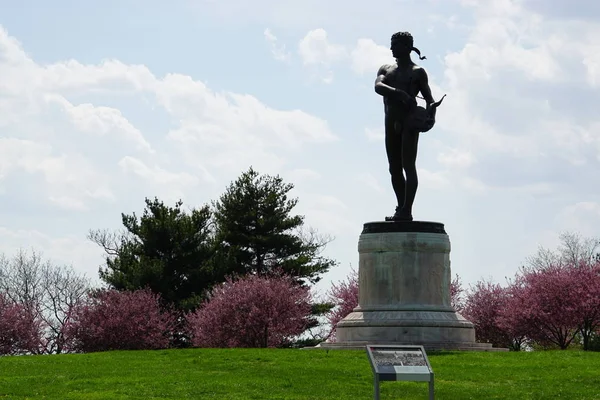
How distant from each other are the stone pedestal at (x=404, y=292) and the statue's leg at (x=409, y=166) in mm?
668

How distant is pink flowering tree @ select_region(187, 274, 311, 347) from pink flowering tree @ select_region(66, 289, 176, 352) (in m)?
2.57

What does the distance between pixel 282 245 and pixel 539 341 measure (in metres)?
15.1

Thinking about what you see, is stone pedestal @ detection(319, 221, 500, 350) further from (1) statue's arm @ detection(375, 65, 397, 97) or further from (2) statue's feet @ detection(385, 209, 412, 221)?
(1) statue's arm @ detection(375, 65, 397, 97)

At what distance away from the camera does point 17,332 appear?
4581 centimetres

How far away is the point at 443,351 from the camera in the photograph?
24.1 m

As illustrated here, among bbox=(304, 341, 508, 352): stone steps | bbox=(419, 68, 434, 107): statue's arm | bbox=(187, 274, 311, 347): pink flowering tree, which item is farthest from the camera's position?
bbox=(187, 274, 311, 347): pink flowering tree

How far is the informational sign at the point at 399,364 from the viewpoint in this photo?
15164 millimetres

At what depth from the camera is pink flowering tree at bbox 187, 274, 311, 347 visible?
39.5 metres

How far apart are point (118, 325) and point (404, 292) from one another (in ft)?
64.5

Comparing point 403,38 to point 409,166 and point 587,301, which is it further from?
point 587,301

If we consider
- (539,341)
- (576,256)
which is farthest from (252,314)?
(576,256)

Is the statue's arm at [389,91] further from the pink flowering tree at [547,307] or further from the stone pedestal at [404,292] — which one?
the pink flowering tree at [547,307]

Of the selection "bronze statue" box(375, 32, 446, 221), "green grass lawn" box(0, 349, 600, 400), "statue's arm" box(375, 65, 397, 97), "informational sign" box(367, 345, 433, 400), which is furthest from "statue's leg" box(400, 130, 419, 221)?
"informational sign" box(367, 345, 433, 400)

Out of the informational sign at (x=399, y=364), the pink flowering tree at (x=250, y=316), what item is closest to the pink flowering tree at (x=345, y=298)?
the pink flowering tree at (x=250, y=316)
